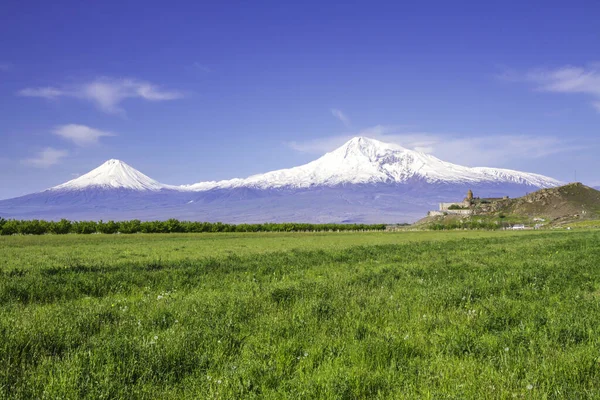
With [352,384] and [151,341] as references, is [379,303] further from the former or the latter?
[151,341]

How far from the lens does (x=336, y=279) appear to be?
52.6 ft

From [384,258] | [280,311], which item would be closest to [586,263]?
[384,258]

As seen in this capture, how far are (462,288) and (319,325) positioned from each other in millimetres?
6017

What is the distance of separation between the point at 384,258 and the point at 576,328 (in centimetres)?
1751

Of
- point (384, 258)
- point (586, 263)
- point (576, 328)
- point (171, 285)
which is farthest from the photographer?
point (384, 258)

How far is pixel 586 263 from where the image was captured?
1992 cm

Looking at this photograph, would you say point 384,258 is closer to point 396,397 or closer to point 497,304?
point 497,304

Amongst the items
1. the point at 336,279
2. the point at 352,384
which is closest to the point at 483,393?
the point at 352,384

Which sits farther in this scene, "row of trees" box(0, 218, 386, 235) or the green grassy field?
"row of trees" box(0, 218, 386, 235)

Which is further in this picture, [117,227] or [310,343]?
[117,227]

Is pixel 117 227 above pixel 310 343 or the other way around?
above

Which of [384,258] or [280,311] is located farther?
[384,258]

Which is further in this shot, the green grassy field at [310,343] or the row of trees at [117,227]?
the row of trees at [117,227]

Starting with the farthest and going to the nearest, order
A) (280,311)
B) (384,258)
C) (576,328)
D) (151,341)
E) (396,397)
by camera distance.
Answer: (384,258), (280,311), (576,328), (151,341), (396,397)
